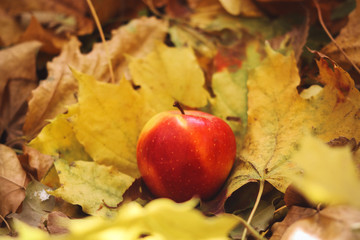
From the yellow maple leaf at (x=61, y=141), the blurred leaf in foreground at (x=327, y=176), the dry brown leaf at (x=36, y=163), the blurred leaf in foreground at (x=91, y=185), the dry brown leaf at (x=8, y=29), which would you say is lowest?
the dry brown leaf at (x=36, y=163)

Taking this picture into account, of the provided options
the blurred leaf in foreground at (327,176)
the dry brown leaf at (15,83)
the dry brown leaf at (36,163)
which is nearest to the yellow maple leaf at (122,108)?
the dry brown leaf at (36,163)

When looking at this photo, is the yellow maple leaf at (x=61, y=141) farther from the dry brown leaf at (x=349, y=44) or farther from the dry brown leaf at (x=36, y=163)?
the dry brown leaf at (x=349, y=44)

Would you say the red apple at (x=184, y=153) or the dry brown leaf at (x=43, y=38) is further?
the dry brown leaf at (x=43, y=38)

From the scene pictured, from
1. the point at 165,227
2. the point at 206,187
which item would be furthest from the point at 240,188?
the point at 165,227

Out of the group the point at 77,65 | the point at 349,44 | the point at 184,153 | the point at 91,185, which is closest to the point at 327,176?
the point at 184,153

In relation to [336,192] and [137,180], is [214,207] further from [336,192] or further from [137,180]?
[336,192]

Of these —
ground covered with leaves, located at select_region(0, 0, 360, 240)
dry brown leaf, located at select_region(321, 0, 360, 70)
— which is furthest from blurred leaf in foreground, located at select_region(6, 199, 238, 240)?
dry brown leaf, located at select_region(321, 0, 360, 70)
